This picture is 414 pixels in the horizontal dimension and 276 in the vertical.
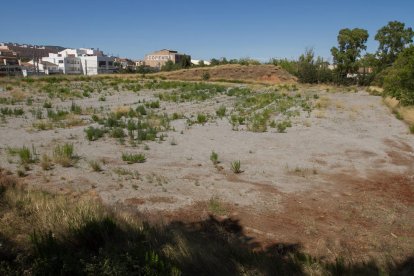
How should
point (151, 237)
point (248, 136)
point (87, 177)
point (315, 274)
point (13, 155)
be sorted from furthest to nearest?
point (248, 136), point (13, 155), point (87, 177), point (151, 237), point (315, 274)

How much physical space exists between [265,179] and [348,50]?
185 feet

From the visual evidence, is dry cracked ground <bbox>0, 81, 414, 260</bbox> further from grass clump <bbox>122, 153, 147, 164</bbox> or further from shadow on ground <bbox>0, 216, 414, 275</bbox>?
shadow on ground <bbox>0, 216, 414, 275</bbox>

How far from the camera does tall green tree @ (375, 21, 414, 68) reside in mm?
56266

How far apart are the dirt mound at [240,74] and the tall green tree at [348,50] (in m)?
8.03

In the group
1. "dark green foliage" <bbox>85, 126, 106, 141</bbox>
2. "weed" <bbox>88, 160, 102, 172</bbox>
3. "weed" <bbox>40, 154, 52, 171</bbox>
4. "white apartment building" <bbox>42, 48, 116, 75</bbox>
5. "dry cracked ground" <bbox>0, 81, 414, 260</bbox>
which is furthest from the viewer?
"white apartment building" <bbox>42, 48, 116, 75</bbox>

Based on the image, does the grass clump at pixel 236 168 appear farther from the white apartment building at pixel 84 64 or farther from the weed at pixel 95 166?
the white apartment building at pixel 84 64

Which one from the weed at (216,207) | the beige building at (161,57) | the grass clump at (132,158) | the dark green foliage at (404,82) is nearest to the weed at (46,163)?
the grass clump at (132,158)

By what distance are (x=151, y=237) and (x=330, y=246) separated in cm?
270

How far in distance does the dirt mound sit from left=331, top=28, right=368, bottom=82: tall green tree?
8.03 m

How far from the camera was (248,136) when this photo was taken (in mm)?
13719

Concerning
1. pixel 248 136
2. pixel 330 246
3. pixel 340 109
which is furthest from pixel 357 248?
pixel 340 109

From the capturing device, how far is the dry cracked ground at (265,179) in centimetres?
610

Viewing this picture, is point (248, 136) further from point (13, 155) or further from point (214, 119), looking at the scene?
point (13, 155)

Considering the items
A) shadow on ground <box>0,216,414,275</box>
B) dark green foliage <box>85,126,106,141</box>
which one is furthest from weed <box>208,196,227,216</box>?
dark green foliage <box>85,126,106,141</box>
